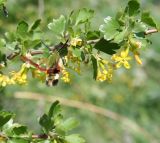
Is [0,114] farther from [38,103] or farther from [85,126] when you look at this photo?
[85,126]

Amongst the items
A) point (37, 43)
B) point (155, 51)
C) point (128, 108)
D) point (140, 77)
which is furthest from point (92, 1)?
point (37, 43)

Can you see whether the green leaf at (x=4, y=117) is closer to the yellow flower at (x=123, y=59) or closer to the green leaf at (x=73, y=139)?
the green leaf at (x=73, y=139)

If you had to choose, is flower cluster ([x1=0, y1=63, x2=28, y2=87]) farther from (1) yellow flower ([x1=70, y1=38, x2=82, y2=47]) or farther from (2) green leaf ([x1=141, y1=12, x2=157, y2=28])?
(2) green leaf ([x1=141, y1=12, x2=157, y2=28])

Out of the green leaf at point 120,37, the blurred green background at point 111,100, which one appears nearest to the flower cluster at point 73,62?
the green leaf at point 120,37

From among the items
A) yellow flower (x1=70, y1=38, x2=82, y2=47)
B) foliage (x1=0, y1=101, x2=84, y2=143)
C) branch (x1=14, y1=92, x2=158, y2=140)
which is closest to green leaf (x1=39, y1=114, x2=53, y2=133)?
foliage (x1=0, y1=101, x2=84, y2=143)

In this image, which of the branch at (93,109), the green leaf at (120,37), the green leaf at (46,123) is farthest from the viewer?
the branch at (93,109)
